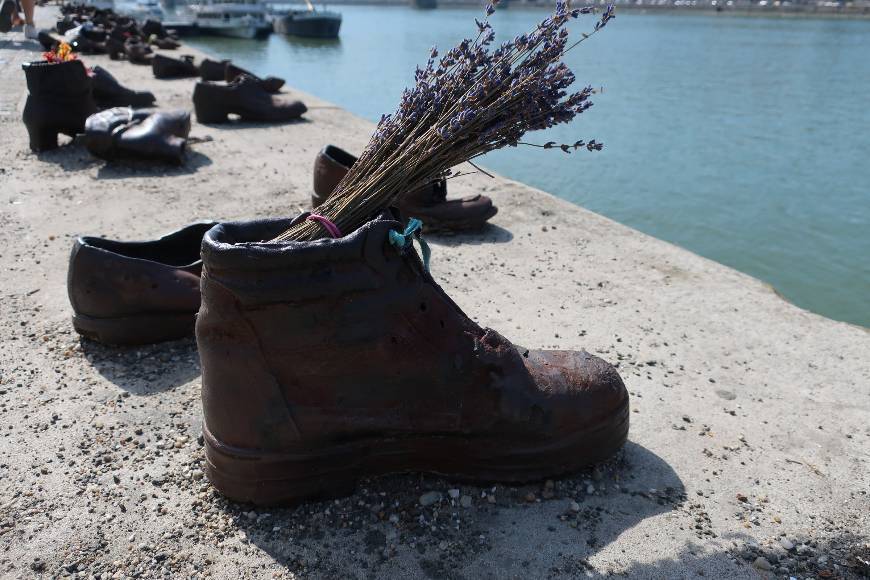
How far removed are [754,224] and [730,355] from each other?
4.90 meters

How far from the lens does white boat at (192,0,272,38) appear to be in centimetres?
3791

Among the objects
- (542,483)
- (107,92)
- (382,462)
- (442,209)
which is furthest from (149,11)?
(542,483)

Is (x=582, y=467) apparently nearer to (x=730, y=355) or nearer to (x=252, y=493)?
(x=252, y=493)

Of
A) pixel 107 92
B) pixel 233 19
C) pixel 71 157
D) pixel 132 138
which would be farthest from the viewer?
pixel 233 19

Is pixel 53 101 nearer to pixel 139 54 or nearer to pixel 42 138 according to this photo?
pixel 42 138

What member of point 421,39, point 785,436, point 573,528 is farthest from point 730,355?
point 421,39

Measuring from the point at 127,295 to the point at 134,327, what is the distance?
0.13m

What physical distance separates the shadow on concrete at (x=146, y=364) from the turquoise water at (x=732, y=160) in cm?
483

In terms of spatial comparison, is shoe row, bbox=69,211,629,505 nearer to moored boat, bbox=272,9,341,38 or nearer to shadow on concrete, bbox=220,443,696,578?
shadow on concrete, bbox=220,443,696,578

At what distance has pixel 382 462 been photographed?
2131mm

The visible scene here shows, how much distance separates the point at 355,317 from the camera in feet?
6.30

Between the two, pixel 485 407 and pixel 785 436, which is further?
pixel 785 436

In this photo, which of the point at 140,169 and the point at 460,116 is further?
the point at 140,169

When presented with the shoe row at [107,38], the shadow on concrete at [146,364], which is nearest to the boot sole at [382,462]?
the shadow on concrete at [146,364]
